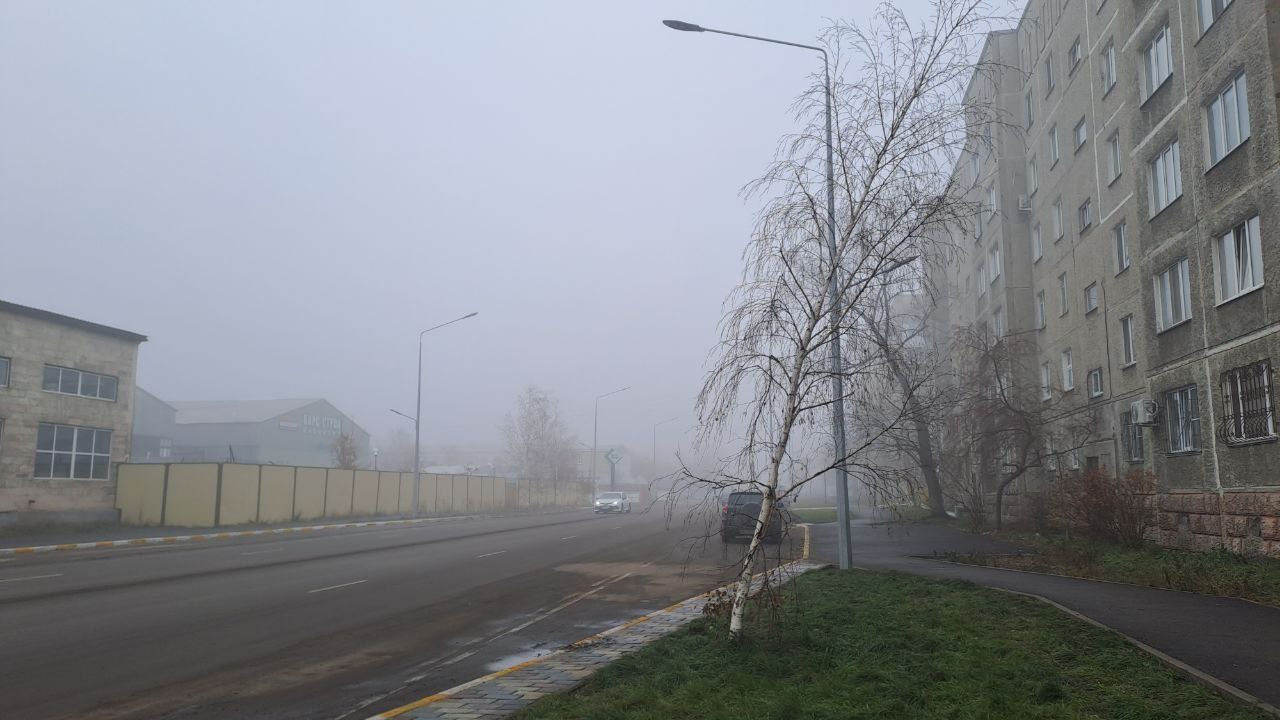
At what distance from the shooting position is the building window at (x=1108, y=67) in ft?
83.0

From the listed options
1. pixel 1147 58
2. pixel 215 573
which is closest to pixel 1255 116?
pixel 1147 58

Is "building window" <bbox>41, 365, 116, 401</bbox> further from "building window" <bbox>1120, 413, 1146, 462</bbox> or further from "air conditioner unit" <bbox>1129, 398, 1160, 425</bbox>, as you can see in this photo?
"building window" <bbox>1120, 413, 1146, 462</bbox>

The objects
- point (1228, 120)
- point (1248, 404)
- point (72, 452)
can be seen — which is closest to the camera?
point (1248, 404)

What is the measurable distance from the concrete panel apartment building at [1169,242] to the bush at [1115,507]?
2.67 feet

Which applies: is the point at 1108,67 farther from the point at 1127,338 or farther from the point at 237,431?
the point at 237,431

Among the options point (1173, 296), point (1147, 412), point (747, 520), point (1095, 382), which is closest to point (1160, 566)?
point (1147, 412)

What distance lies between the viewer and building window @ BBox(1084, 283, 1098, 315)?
88.5 feet

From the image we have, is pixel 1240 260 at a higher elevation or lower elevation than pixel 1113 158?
lower

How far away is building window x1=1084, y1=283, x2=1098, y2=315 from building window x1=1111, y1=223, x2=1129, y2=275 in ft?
5.86

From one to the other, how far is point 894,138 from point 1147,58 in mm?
15445

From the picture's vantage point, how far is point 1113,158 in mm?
25609

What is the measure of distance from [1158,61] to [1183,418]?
7616 mm

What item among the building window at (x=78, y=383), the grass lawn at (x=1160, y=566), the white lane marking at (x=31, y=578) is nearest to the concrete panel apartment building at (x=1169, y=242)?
the grass lawn at (x=1160, y=566)

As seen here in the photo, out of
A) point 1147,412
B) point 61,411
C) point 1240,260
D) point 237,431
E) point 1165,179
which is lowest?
point 1147,412
